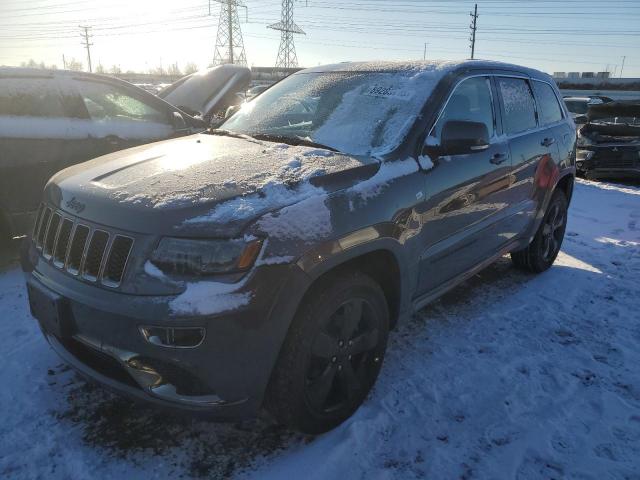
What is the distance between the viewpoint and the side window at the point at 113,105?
509cm

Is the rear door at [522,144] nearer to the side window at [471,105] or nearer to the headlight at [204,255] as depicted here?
the side window at [471,105]

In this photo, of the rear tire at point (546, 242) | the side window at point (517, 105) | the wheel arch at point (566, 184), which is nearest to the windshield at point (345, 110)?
the side window at point (517, 105)

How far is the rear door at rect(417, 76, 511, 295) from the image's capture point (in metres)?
2.97

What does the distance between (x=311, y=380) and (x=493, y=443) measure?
0.95m

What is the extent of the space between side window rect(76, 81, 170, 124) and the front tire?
151 inches

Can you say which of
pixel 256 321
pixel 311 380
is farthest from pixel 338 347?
pixel 256 321

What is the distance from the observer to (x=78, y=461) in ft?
7.64

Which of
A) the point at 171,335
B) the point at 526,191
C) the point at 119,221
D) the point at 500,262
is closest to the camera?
the point at 171,335

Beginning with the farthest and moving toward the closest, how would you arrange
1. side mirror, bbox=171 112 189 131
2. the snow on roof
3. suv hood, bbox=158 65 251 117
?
suv hood, bbox=158 65 251 117 < side mirror, bbox=171 112 189 131 < the snow on roof

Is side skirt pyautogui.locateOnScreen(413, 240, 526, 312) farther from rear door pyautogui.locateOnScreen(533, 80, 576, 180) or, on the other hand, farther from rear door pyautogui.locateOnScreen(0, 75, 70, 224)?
rear door pyautogui.locateOnScreen(0, 75, 70, 224)

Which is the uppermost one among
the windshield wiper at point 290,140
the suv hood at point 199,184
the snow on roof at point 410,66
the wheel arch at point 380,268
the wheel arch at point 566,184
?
the snow on roof at point 410,66

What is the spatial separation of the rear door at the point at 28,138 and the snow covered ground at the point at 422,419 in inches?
41.4

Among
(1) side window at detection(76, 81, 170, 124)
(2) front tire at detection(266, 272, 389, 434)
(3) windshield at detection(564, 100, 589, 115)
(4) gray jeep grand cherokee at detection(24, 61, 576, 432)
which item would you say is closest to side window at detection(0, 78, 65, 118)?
(1) side window at detection(76, 81, 170, 124)

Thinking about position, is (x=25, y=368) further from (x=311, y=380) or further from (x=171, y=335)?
(x=311, y=380)
